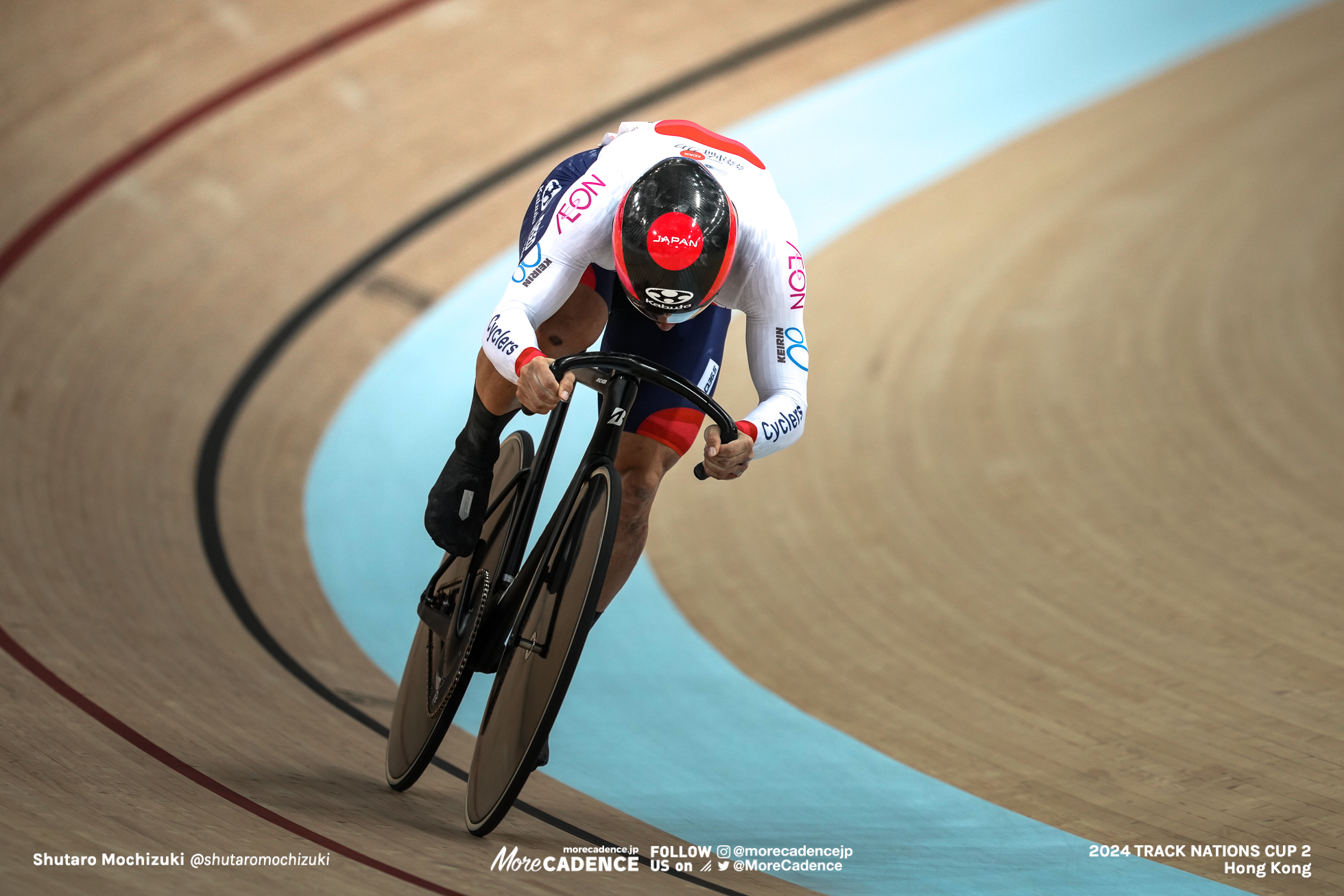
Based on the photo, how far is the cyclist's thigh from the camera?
247 cm

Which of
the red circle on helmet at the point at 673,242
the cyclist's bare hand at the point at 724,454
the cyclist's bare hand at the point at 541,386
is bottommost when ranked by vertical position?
the cyclist's bare hand at the point at 724,454

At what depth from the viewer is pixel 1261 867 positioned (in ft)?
8.53

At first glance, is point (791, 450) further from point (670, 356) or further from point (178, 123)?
point (178, 123)

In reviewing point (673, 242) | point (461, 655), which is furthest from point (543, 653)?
point (673, 242)

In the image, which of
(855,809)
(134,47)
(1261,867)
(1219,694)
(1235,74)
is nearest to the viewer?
(1261,867)

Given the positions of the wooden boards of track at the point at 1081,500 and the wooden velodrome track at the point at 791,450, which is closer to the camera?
the wooden velodrome track at the point at 791,450

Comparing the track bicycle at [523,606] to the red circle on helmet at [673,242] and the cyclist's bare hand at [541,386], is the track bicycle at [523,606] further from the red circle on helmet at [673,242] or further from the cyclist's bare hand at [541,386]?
the red circle on helmet at [673,242]

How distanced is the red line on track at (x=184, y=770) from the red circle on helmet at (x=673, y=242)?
1086 millimetres

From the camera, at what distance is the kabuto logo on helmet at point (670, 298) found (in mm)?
2184

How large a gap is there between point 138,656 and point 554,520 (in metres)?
1.28

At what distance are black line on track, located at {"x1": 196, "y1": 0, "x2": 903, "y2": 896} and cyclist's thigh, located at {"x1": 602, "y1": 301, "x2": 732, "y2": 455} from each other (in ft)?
2.75

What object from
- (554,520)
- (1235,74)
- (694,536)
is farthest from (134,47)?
(1235,74)

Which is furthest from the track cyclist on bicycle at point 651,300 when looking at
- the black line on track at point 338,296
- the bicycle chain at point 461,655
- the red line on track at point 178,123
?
the red line on track at point 178,123

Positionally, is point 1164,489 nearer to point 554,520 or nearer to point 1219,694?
point 1219,694
